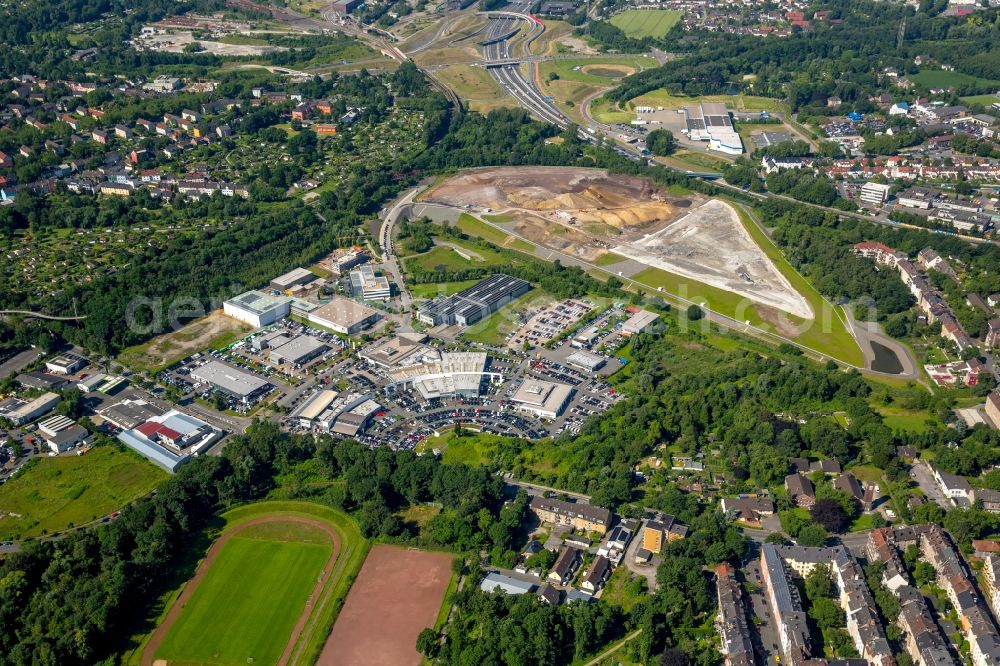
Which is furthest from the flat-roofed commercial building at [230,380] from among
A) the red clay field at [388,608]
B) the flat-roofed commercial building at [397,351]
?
the red clay field at [388,608]

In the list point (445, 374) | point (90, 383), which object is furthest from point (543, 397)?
point (90, 383)

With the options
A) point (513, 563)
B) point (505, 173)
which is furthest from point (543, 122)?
point (513, 563)

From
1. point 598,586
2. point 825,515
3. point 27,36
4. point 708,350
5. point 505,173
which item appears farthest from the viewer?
point 27,36

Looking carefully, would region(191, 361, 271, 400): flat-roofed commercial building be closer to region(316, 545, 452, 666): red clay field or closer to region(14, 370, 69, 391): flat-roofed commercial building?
region(14, 370, 69, 391): flat-roofed commercial building

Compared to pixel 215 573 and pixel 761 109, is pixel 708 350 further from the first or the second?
pixel 761 109

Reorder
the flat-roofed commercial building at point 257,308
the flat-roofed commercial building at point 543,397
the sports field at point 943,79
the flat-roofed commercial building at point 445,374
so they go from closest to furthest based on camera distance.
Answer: the flat-roofed commercial building at point 543,397, the flat-roofed commercial building at point 445,374, the flat-roofed commercial building at point 257,308, the sports field at point 943,79

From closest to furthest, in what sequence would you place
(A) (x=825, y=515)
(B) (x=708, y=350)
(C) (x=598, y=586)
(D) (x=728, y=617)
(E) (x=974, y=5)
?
(D) (x=728, y=617) → (C) (x=598, y=586) → (A) (x=825, y=515) → (B) (x=708, y=350) → (E) (x=974, y=5)

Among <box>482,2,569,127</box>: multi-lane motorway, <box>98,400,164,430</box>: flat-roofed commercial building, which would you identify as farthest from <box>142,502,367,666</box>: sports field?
<box>482,2,569,127</box>: multi-lane motorway

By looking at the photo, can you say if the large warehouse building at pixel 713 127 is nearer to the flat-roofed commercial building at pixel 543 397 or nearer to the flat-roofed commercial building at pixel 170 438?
the flat-roofed commercial building at pixel 543 397
